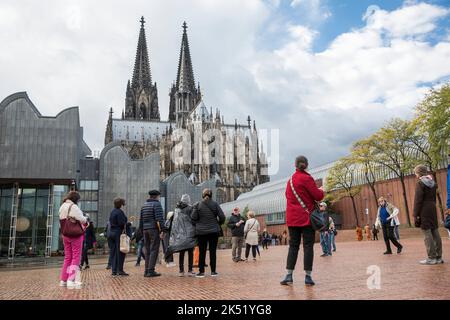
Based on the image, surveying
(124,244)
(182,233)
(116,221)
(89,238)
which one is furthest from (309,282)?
(89,238)

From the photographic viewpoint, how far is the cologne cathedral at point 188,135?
8256 cm

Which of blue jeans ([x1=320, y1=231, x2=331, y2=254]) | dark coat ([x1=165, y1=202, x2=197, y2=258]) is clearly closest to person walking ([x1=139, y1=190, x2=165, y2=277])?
dark coat ([x1=165, y1=202, x2=197, y2=258])

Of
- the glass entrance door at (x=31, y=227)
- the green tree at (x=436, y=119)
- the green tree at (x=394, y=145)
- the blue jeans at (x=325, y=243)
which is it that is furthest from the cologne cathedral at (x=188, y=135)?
the blue jeans at (x=325, y=243)

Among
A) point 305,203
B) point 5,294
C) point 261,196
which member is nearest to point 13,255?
point 5,294

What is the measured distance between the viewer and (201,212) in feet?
25.9

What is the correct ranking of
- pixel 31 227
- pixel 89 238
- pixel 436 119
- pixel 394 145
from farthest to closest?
1. pixel 394 145
2. pixel 31 227
3. pixel 436 119
4. pixel 89 238

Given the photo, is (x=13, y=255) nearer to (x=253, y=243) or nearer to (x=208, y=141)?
(x=253, y=243)

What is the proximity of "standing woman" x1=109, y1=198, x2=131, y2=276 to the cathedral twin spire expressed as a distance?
92.4 meters

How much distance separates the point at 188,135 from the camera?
280 feet

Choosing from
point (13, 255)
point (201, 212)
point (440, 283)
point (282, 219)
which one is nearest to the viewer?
point (440, 283)

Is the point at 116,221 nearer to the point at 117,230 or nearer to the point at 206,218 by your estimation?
the point at 117,230

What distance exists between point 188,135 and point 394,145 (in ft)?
176

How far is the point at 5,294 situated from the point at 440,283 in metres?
6.34

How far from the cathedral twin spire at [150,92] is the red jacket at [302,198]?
9582 cm
